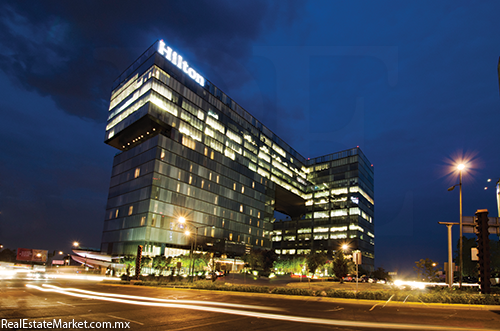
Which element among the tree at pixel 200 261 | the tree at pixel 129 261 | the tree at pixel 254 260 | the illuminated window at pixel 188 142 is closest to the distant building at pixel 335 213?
the tree at pixel 254 260

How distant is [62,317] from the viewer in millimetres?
11945

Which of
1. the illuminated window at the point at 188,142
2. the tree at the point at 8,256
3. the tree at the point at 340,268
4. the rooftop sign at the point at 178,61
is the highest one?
the rooftop sign at the point at 178,61

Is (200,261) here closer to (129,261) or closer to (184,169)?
(129,261)

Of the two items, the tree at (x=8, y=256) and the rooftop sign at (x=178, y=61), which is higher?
the rooftop sign at (x=178, y=61)

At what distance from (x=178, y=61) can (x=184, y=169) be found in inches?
1187

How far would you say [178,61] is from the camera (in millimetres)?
84312

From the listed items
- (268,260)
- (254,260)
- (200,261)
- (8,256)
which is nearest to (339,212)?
(268,260)

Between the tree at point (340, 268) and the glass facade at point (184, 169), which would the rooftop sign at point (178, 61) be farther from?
the tree at point (340, 268)

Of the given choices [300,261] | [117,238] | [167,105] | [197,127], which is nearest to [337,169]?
[300,261]

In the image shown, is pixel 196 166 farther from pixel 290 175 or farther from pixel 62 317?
pixel 62 317

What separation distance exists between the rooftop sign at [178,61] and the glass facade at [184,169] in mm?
423

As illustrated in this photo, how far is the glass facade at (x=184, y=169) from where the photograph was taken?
7281cm

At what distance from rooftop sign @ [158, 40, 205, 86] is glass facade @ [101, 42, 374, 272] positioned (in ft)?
1.39

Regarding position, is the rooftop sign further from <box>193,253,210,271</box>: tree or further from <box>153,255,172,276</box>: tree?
<box>153,255,172,276</box>: tree
